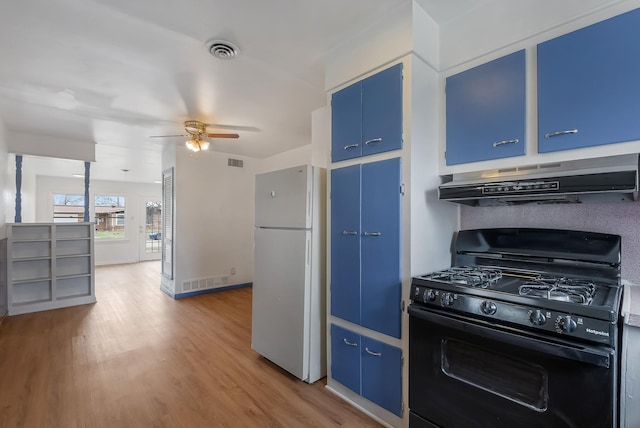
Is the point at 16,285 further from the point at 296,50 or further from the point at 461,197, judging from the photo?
the point at 461,197

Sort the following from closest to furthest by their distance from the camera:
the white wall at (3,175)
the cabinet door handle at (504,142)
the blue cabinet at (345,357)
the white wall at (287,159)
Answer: the cabinet door handle at (504,142)
the blue cabinet at (345,357)
the white wall at (3,175)
the white wall at (287,159)

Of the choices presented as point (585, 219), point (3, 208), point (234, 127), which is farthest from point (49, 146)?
point (585, 219)

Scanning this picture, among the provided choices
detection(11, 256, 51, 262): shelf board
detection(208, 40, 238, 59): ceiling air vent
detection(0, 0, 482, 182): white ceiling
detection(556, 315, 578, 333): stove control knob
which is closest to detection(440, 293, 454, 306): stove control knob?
detection(556, 315, 578, 333): stove control knob

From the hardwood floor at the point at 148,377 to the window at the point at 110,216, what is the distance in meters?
5.02

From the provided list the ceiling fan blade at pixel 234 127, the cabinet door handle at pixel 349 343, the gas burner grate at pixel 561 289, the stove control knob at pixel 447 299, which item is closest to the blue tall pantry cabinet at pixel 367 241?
the cabinet door handle at pixel 349 343

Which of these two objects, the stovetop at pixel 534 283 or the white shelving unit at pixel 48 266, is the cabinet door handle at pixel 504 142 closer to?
the stovetop at pixel 534 283

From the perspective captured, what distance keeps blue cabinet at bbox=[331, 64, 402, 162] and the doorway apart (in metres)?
8.74

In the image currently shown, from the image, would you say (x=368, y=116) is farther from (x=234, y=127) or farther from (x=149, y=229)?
(x=149, y=229)

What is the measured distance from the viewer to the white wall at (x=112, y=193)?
7.70 meters

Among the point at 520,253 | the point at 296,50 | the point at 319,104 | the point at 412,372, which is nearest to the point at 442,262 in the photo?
the point at 520,253

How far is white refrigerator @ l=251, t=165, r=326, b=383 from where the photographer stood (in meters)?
2.34

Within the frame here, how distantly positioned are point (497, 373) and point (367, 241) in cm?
95

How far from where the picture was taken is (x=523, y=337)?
1.22m

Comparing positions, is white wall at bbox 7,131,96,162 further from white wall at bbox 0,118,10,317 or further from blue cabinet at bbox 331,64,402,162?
blue cabinet at bbox 331,64,402,162
